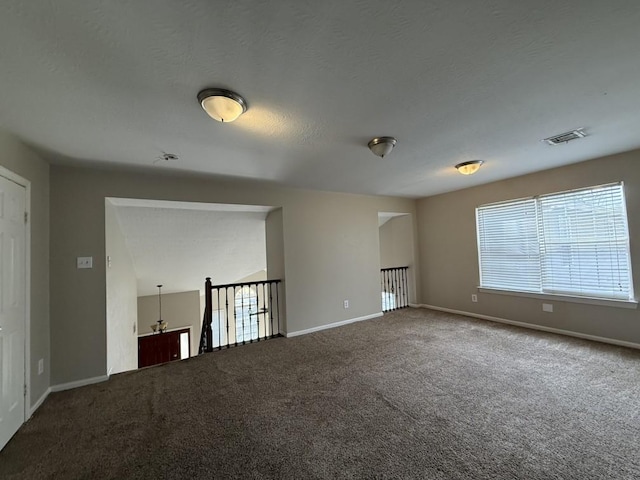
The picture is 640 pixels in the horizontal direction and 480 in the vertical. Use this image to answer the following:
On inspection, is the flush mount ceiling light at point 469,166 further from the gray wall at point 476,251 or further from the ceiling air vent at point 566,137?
the gray wall at point 476,251

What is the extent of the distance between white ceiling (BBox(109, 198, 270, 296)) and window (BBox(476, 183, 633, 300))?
155 inches

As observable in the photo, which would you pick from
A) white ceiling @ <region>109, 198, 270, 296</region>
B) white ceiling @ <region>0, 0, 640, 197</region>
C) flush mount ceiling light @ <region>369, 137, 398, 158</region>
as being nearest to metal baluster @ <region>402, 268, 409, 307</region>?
white ceiling @ <region>109, 198, 270, 296</region>

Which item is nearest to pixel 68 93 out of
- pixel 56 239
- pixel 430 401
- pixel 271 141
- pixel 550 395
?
pixel 271 141

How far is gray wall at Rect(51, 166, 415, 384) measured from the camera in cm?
279

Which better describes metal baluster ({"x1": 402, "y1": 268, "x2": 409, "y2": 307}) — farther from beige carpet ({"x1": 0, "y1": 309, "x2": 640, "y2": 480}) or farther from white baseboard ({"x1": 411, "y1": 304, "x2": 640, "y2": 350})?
beige carpet ({"x1": 0, "y1": 309, "x2": 640, "y2": 480})

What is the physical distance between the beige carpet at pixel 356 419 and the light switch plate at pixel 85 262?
4.14 feet

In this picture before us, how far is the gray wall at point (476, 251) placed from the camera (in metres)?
3.18

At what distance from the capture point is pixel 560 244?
3779 millimetres

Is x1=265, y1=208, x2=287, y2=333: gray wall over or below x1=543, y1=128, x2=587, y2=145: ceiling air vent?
below

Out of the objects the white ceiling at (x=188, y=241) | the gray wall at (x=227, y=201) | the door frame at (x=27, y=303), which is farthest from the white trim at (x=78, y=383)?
the white ceiling at (x=188, y=241)

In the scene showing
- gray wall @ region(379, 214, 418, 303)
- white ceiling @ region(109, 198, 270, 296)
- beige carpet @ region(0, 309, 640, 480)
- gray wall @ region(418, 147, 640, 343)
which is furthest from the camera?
gray wall @ region(379, 214, 418, 303)

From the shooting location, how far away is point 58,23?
44.4 inches

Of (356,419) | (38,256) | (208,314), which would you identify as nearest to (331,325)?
(208,314)

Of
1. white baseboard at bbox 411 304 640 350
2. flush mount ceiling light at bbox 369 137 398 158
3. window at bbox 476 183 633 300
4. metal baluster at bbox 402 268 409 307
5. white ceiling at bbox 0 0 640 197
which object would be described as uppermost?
white ceiling at bbox 0 0 640 197
